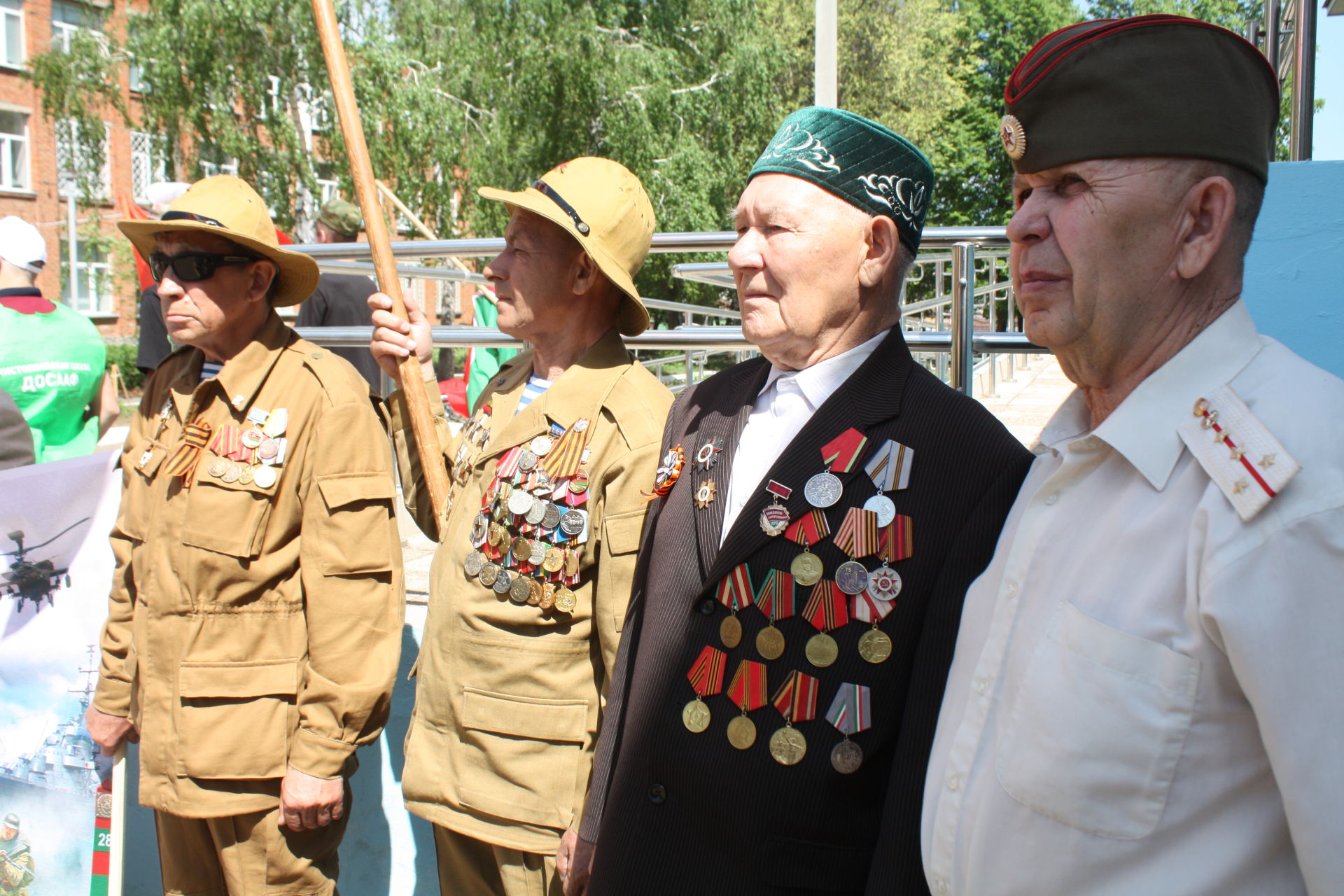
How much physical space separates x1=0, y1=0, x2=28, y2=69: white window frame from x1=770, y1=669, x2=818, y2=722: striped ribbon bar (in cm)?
2946

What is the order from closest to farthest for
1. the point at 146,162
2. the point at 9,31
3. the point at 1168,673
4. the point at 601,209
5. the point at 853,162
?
1. the point at 1168,673
2. the point at 853,162
3. the point at 601,209
4. the point at 9,31
5. the point at 146,162

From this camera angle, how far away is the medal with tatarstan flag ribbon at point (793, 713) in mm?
1554

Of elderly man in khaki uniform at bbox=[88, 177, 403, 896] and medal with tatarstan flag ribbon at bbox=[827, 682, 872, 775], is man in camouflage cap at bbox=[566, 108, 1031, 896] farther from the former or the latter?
elderly man in khaki uniform at bbox=[88, 177, 403, 896]

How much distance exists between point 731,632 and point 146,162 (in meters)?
30.4

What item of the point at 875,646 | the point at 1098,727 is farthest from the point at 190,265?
the point at 1098,727

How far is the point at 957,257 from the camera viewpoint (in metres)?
2.46

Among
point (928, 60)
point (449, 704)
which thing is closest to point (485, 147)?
point (928, 60)

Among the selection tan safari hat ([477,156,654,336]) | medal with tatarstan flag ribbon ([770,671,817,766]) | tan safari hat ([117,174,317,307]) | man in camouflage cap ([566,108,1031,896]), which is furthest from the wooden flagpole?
medal with tatarstan flag ribbon ([770,671,817,766])

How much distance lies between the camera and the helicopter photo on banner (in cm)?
267

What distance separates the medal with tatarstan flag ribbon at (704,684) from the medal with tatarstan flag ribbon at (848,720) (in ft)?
0.63

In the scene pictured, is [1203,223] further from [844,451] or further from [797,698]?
[797,698]

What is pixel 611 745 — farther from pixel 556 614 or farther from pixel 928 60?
pixel 928 60

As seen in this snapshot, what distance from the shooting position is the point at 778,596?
1.62 metres

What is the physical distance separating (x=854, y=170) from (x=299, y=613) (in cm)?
161
